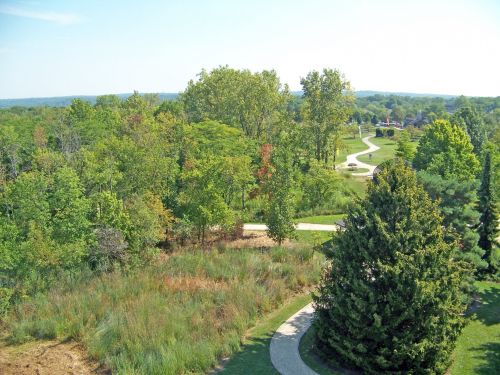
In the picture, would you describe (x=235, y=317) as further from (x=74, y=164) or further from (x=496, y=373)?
(x=74, y=164)

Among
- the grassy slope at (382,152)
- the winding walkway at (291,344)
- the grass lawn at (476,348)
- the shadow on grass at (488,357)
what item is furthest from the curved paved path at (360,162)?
the shadow on grass at (488,357)

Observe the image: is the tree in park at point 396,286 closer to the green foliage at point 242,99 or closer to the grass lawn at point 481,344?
the grass lawn at point 481,344

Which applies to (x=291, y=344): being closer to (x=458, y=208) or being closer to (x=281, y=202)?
(x=458, y=208)

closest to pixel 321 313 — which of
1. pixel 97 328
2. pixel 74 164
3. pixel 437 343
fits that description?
pixel 437 343

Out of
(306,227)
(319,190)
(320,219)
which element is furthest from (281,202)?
(319,190)

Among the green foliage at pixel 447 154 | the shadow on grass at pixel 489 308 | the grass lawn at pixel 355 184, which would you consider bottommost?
the shadow on grass at pixel 489 308

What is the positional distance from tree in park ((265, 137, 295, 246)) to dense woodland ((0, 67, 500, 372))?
2.6 inches

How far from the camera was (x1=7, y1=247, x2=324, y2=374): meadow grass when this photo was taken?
1562 cm

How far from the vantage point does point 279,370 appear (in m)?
14.8

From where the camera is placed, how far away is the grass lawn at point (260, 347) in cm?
1498

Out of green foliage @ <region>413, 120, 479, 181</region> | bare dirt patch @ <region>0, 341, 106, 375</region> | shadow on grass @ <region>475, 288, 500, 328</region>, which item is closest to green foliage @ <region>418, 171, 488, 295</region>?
shadow on grass @ <region>475, 288, 500, 328</region>

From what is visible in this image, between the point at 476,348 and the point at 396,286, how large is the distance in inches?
198

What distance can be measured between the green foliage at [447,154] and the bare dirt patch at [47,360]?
24264mm

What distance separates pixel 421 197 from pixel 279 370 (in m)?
7.74
